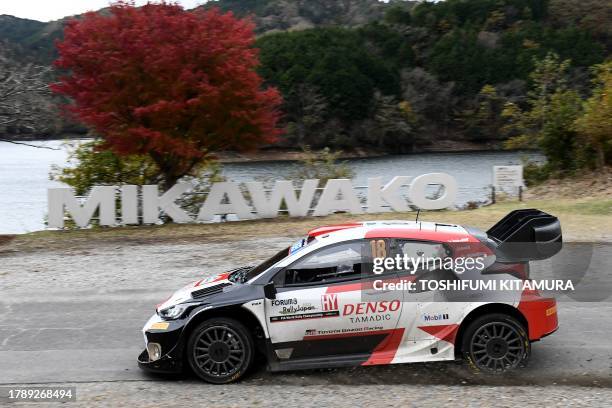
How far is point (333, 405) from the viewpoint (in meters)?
7.07

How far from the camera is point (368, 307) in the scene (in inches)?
304

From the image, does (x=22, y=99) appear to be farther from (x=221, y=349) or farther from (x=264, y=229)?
(x=221, y=349)

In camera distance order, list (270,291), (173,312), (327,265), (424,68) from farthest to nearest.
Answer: (424,68) → (173,312) → (327,265) → (270,291)

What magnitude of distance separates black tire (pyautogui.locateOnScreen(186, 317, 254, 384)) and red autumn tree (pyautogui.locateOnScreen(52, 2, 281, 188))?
470 inches

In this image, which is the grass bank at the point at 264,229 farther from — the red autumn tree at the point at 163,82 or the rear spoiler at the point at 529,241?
the rear spoiler at the point at 529,241

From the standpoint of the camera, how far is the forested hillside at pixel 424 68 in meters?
74.0

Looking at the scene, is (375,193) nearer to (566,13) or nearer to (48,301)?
→ (48,301)

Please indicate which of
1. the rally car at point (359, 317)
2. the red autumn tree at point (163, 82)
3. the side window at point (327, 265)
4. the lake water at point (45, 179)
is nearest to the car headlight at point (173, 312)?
the rally car at point (359, 317)

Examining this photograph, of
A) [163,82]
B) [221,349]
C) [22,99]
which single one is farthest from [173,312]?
[22,99]

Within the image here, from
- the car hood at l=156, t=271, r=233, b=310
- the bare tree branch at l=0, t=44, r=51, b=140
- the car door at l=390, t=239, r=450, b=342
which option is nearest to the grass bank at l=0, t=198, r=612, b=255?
the bare tree branch at l=0, t=44, r=51, b=140

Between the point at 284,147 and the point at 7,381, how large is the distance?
50.9 meters

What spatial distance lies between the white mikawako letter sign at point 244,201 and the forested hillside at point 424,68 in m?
38.5

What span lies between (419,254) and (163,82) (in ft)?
42.9

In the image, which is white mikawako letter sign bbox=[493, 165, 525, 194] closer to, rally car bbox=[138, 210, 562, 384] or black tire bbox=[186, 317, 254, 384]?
rally car bbox=[138, 210, 562, 384]
